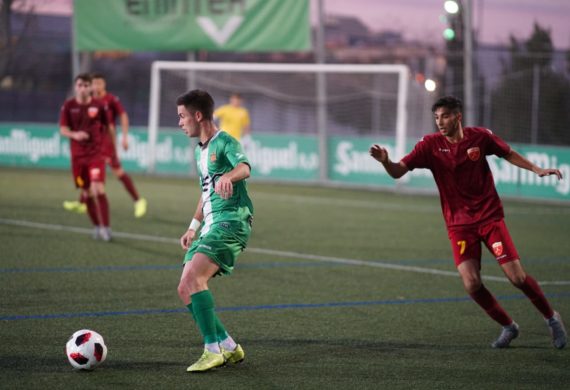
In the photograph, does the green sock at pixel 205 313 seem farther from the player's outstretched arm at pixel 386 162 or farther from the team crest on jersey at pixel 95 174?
the team crest on jersey at pixel 95 174

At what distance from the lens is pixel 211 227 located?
663cm

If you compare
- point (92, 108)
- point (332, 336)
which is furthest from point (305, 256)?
point (332, 336)

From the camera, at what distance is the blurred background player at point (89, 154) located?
42.1 ft

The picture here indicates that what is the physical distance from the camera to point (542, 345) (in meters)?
7.48

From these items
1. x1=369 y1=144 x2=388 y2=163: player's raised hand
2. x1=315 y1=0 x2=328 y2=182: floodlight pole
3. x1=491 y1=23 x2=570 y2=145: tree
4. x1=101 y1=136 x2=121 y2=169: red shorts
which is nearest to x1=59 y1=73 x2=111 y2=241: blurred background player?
x1=101 y1=136 x2=121 y2=169: red shorts

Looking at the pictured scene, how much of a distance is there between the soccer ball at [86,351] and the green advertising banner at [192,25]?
16.7m

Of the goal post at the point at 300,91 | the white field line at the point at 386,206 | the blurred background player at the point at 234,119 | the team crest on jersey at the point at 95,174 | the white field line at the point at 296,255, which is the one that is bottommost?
the white field line at the point at 296,255

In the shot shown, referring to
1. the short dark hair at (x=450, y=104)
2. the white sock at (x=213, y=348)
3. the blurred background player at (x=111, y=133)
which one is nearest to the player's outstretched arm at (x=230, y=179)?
the white sock at (x=213, y=348)

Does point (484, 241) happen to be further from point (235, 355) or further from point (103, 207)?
point (103, 207)

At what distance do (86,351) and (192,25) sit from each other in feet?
59.7

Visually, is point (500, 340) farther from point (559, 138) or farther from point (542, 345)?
point (559, 138)

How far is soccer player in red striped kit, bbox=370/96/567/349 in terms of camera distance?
7297 mm

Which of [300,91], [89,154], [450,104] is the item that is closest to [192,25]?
[300,91]

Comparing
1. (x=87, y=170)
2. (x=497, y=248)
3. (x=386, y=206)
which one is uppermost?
(x=87, y=170)
